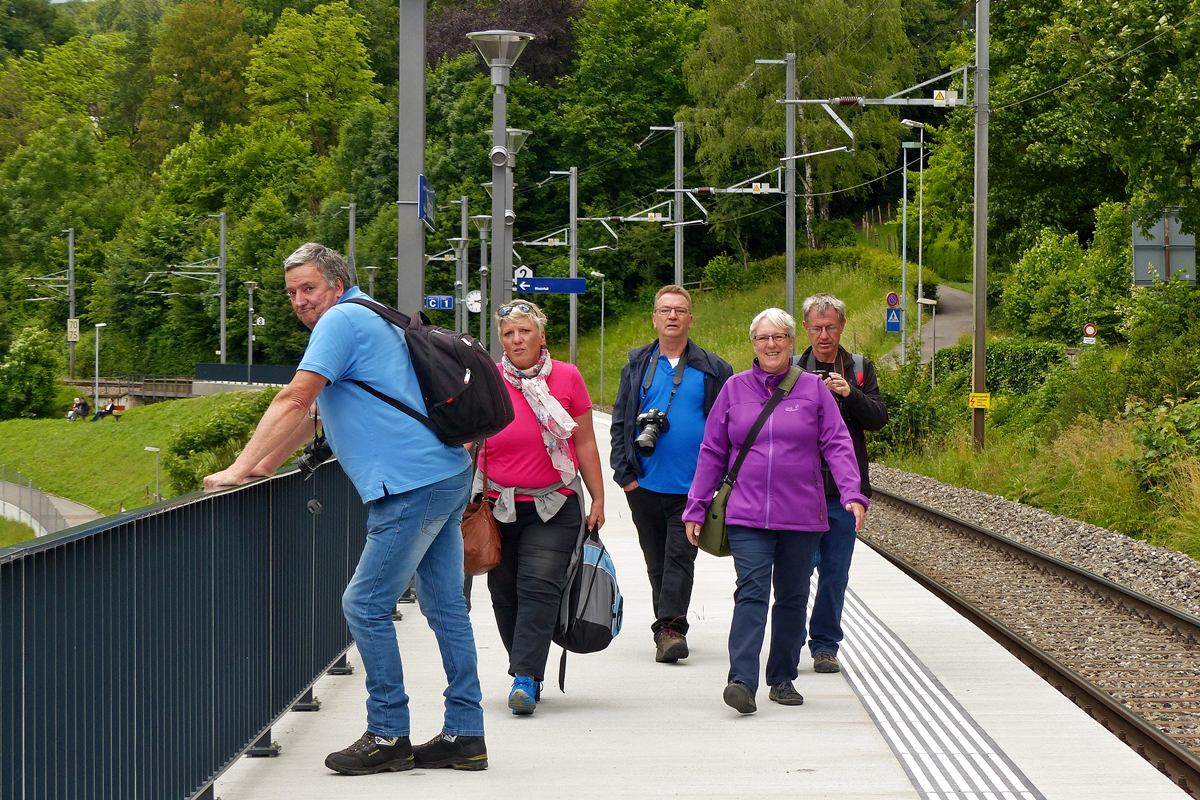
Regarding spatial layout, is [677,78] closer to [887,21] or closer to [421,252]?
[887,21]

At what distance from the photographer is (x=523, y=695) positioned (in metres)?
6.13

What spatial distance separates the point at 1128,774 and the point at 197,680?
10.7 feet

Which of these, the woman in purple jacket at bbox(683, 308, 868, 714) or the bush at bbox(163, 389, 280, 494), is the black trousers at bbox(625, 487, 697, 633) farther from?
the bush at bbox(163, 389, 280, 494)

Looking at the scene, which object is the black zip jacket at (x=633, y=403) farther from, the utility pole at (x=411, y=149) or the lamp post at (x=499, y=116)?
the lamp post at (x=499, y=116)

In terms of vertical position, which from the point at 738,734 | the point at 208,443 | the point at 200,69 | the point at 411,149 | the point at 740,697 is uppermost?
the point at 200,69

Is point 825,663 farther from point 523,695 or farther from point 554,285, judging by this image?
point 554,285

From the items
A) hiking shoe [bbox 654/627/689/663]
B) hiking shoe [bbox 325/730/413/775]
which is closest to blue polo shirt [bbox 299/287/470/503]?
hiking shoe [bbox 325/730/413/775]

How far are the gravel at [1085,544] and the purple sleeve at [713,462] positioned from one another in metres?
5.65

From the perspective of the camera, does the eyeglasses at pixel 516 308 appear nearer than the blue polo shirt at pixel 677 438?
Yes

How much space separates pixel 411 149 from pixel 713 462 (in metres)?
4.30

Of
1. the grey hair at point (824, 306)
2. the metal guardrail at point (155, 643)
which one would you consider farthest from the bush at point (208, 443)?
the metal guardrail at point (155, 643)

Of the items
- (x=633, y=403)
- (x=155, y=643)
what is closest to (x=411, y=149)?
(x=633, y=403)

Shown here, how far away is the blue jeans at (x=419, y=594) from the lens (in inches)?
196

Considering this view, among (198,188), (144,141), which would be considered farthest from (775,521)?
(144,141)
